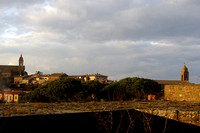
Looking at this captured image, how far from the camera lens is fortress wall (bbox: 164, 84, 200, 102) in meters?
9.07

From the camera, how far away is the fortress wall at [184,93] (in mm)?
9070

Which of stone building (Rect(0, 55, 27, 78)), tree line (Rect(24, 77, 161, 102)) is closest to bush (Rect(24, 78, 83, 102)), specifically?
tree line (Rect(24, 77, 161, 102))

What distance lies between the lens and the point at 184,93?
9281 millimetres

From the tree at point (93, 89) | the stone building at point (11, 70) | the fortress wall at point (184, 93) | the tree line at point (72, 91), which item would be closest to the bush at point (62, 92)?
the tree line at point (72, 91)

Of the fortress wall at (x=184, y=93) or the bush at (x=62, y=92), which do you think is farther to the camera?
the bush at (x=62, y=92)

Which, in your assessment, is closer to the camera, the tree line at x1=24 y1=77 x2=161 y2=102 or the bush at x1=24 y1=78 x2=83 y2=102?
the tree line at x1=24 y1=77 x2=161 y2=102

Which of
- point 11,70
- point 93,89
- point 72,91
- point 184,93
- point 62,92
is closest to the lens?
point 184,93

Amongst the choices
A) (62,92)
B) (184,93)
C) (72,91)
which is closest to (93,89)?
(72,91)

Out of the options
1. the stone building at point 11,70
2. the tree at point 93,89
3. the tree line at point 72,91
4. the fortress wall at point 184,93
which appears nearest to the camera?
the fortress wall at point 184,93

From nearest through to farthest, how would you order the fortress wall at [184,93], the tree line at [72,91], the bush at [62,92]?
the fortress wall at [184,93] < the tree line at [72,91] < the bush at [62,92]

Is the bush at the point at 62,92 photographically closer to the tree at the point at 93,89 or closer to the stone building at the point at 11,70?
the tree at the point at 93,89

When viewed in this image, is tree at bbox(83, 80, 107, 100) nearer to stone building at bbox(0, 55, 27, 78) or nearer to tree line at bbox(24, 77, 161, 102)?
tree line at bbox(24, 77, 161, 102)

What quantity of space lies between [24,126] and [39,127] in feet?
0.79

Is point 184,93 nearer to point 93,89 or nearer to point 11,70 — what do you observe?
point 93,89
